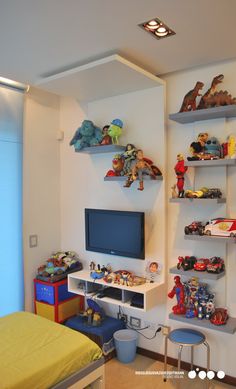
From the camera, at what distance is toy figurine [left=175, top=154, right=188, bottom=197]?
258 centimetres

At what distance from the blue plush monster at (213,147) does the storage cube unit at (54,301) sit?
193 centimetres

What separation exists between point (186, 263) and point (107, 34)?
173 cm

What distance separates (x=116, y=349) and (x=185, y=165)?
5.78ft

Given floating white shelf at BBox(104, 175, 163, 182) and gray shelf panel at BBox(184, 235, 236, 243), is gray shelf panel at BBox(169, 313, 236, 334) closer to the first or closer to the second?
gray shelf panel at BBox(184, 235, 236, 243)

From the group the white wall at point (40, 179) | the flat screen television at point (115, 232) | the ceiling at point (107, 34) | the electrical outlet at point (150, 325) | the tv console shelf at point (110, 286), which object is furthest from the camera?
the white wall at point (40, 179)

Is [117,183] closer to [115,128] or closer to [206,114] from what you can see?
[115,128]

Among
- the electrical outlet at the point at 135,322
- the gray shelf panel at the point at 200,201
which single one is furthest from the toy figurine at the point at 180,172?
the electrical outlet at the point at 135,322

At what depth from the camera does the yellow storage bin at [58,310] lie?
323cm

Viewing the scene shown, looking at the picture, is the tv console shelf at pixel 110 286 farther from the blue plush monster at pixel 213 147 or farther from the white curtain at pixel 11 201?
the blue plush monster at pixel 213 147

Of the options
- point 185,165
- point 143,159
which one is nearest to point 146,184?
point 143,159

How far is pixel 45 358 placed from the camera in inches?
77.7

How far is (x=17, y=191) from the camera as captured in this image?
3236 millimetres

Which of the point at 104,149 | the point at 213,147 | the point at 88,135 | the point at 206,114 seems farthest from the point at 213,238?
the point at 88,135

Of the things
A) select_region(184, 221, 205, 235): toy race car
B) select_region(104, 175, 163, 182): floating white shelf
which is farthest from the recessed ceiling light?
select_region(184, 221, 205, 235): toy race car
